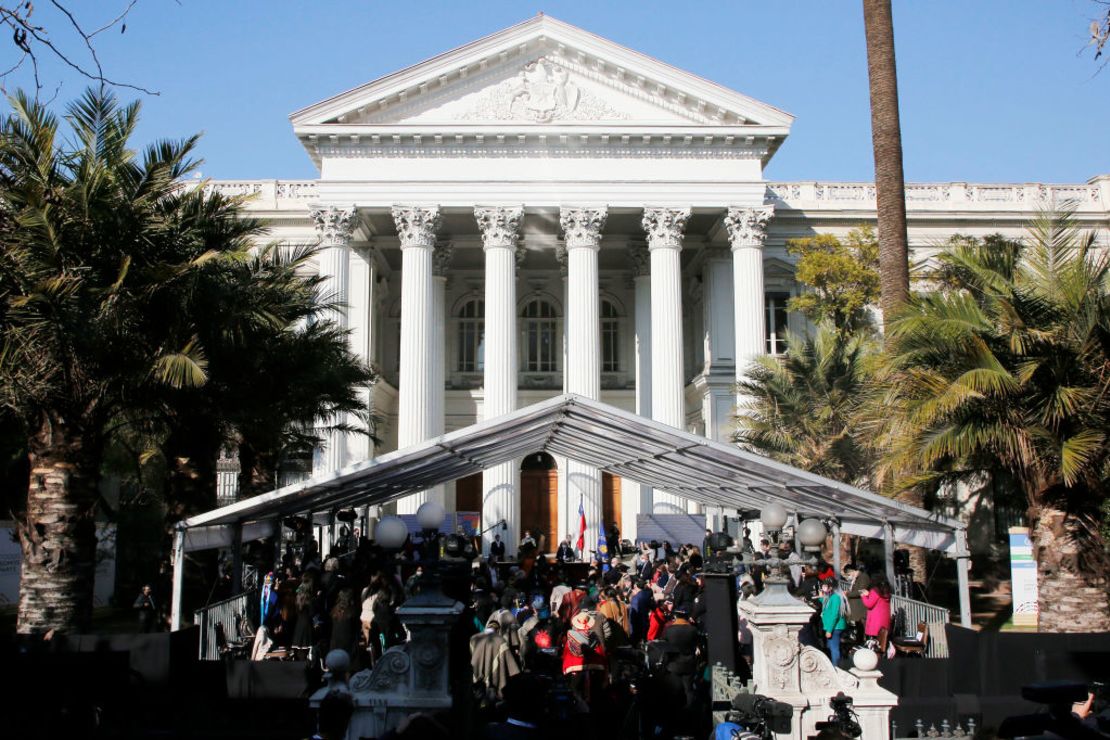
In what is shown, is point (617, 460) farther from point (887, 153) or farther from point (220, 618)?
point (220, 618)

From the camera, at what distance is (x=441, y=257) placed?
129 feet

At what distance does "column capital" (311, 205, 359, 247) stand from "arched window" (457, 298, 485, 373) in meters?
9.64

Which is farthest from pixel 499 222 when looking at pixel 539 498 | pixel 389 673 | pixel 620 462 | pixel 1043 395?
pixel 389 673

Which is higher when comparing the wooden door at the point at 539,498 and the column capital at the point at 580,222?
the column capital at the point at 580,222

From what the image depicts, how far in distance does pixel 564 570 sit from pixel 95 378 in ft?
42.3

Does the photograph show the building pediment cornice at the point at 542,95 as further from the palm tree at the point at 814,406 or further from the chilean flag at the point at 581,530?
the chilean flag at the point at 581,530

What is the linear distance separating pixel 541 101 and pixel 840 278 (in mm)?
12101

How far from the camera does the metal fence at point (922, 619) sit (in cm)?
1502

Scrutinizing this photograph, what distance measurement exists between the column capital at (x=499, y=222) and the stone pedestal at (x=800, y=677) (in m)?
26.6

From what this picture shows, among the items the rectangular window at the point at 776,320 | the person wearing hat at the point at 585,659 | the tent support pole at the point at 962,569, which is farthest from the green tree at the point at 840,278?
the person wearing hat at the point at 585,659

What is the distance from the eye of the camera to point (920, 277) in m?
32.4

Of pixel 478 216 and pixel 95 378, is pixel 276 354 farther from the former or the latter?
pixel 478 216

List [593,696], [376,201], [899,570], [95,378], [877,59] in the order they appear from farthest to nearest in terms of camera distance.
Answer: [376,201] → [899,570] → [877,59] → [95,378] → [593,696]

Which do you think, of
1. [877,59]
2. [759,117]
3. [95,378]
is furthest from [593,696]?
[759,117]
